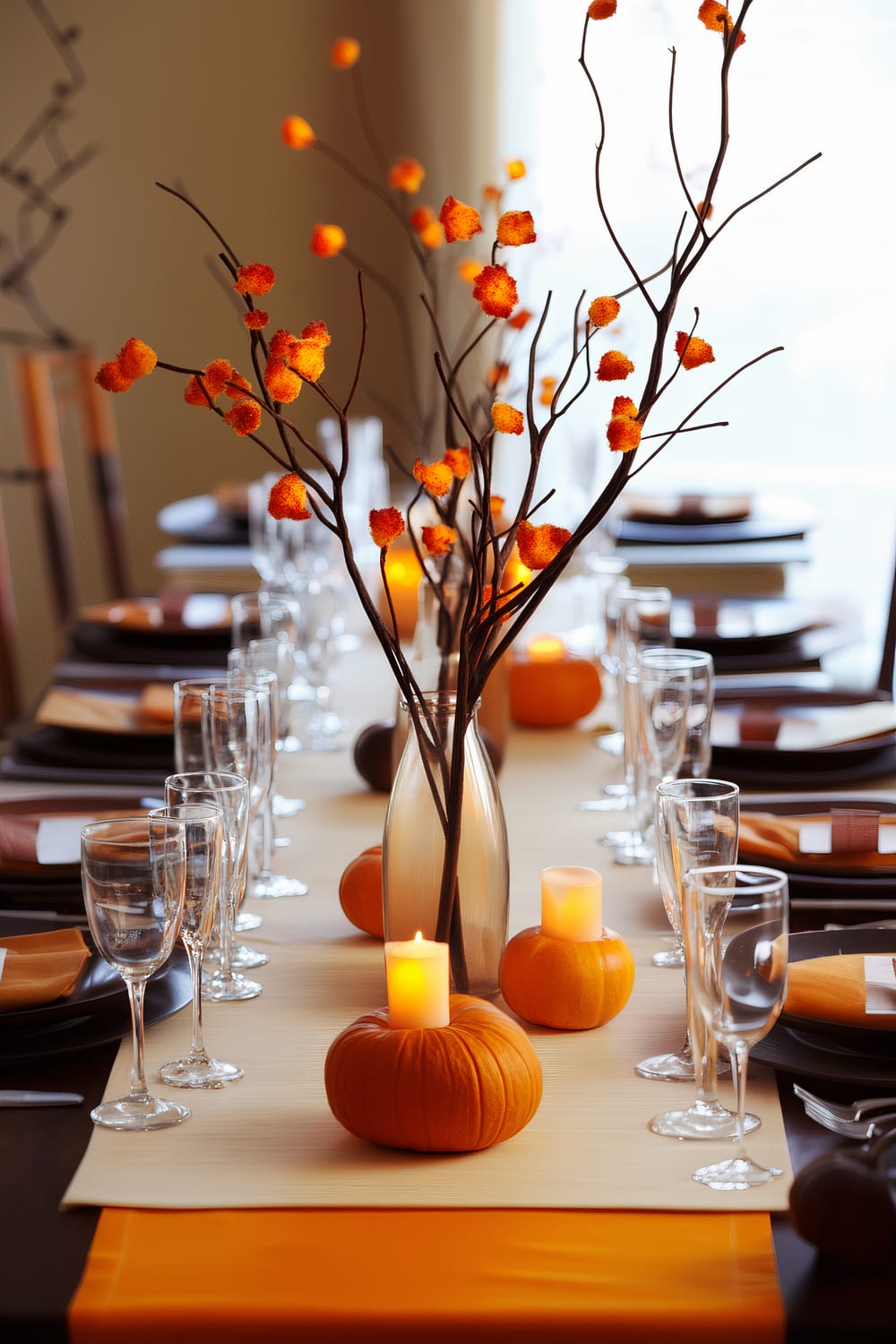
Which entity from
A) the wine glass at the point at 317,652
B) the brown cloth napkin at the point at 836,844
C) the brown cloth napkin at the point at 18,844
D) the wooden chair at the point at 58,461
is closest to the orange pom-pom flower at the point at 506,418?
the brown cloth napkin at the point at 836,844

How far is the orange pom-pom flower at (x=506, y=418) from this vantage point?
89cm

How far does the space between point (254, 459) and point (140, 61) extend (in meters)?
1.21

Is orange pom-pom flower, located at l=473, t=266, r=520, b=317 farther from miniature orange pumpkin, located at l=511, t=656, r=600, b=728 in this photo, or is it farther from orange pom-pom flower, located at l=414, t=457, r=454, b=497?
miniature orange pumpkin, located at l=511, t=656, r=600, b=728

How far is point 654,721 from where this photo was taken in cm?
135

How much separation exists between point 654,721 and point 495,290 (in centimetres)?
55

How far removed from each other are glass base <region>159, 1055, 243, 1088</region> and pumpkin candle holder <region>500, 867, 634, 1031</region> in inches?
8.0

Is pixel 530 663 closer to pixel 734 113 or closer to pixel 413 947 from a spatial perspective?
pixel 413 947

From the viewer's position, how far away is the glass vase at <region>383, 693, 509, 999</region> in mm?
1046

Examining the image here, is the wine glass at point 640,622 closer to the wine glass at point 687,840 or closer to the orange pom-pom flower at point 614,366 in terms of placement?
the wine glass at point 687,840

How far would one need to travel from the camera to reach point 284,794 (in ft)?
5.59

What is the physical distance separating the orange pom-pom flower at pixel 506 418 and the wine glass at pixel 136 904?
1.01 ft

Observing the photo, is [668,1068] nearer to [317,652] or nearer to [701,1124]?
[701,1124]

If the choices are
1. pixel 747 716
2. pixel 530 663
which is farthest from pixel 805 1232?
pixel 530 663

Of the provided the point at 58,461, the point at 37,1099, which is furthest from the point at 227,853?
the point at 58,461
